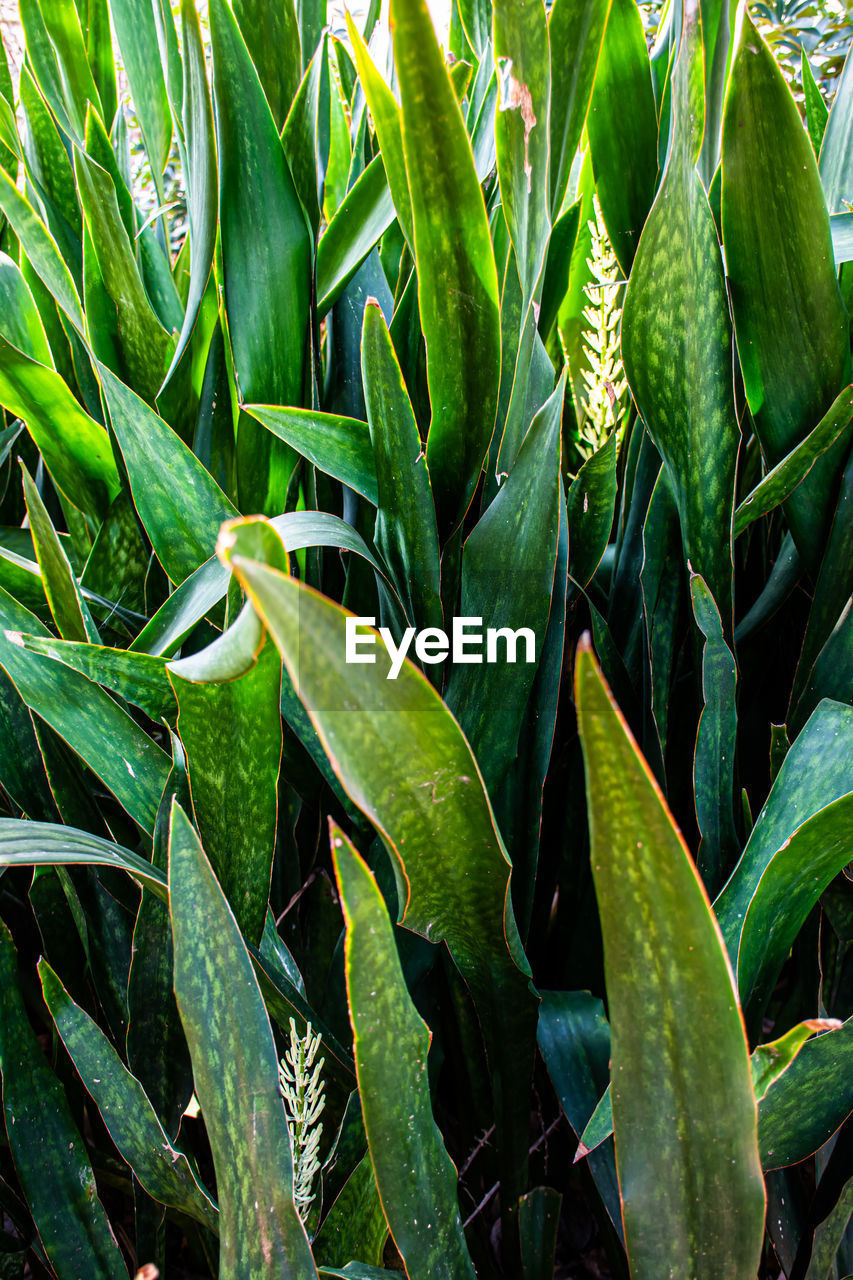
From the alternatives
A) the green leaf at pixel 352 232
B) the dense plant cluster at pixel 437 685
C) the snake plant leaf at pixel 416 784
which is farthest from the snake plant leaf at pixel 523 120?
the snake plant leaf at pixel 416 784

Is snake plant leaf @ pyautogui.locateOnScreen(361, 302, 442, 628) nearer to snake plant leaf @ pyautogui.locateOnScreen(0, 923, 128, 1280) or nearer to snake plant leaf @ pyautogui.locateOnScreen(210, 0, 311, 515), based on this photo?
snake plant leaf @ pyautogui.locateOnScreen(210, 0, 311, 515)

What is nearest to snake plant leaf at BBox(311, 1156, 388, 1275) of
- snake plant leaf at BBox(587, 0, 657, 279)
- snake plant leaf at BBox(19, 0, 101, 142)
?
snake plant leaf at BBox(587, 0, 657, 279)

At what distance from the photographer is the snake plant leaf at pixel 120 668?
30 cm

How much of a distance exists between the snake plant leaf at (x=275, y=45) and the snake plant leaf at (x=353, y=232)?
8 centimetres

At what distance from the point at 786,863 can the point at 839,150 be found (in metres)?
0.45

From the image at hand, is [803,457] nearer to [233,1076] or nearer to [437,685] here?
[437,685]

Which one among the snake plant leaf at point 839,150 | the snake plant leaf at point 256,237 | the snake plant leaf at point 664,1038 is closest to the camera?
the snake plant leaf at point 664,1038

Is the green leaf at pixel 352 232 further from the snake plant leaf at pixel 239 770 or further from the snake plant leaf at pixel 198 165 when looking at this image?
the snake plant leaf at pixel 239 770

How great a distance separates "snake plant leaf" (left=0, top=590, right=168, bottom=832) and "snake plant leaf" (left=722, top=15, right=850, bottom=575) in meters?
0.32

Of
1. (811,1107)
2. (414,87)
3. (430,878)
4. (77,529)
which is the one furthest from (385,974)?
(77,529)

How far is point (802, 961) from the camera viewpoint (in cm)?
43

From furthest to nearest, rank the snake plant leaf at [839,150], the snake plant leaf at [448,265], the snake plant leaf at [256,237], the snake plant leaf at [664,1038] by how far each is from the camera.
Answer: the snake plant leaf at [839,150]
the snake plant leaf at [256,237]
the snake plant leaf at [448,265]
the snake plant leaf at [664,1038]

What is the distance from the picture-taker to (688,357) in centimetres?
38

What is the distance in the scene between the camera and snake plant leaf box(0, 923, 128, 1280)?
0.34m
